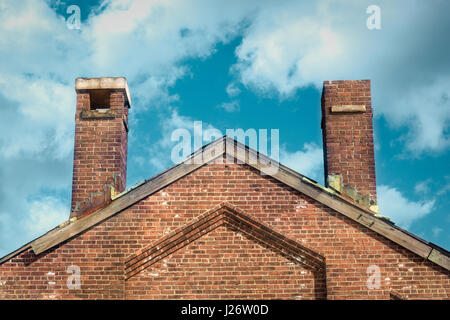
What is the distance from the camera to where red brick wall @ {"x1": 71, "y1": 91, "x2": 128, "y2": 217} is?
8.83 meters

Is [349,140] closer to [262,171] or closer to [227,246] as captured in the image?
[262,171]

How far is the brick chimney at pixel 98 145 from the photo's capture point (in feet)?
28.9

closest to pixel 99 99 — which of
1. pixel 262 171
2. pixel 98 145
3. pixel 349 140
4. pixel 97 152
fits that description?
pixel 98 145

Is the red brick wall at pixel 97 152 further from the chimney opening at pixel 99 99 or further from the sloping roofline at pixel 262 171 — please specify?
the sloping roofline at pixel 262 171

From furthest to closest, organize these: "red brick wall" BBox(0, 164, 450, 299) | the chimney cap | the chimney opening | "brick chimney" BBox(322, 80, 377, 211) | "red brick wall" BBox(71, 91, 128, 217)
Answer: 1. the chimney opening
2. the chimney cap
3. "red brick wall" BBox(71, 91, 128, 217)
4. "brick chimney" BBox(322, 80, 377, 211)
5. "red brick wall" BBox(0, 164, 450, 299)

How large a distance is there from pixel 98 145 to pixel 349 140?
15.6 feet

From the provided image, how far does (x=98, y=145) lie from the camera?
29.9 feet

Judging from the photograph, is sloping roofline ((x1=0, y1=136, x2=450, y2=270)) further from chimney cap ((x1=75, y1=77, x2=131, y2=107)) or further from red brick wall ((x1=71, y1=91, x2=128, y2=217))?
chimney cap ((x1=75, y1=77, x2=131, y2=107))

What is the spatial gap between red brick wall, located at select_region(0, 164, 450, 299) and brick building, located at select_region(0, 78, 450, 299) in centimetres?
2

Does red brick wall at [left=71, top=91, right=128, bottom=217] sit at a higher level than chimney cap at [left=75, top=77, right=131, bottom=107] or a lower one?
lower

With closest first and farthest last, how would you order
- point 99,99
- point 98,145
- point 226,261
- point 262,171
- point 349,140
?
point 226,261, point 262,171, point 349,140, point 98,145, point 99,99

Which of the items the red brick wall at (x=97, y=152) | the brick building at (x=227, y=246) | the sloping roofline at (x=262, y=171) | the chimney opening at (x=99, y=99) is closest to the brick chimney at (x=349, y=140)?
the brick building at (x=227, y=246)

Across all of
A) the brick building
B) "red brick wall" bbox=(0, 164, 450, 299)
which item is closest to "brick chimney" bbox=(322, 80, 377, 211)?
the brick building

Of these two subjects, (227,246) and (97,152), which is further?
(97,152)
